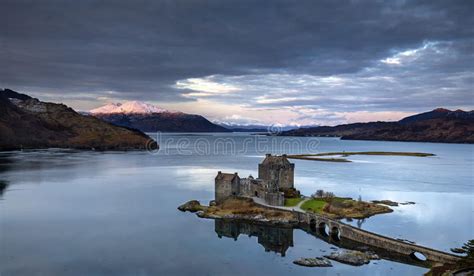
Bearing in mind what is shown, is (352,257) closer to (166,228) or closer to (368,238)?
(368,238)

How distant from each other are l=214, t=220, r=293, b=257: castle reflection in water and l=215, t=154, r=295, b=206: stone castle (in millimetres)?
8253

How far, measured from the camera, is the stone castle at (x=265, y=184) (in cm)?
7288

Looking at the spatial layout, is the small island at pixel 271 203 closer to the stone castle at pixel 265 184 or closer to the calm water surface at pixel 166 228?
the stone castle at pixel 265 184

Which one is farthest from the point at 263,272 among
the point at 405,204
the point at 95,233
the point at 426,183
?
the point at 426,183

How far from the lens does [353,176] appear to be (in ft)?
435

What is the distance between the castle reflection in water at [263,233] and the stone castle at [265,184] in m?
8.25

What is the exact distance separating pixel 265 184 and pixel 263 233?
15.8m

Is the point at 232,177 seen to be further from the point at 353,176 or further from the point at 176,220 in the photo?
the point at 353,176

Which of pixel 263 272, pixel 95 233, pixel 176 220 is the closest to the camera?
pixel 263 272

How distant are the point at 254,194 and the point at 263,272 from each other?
103 feet

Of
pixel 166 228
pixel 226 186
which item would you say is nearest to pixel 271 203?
pixel 226 186

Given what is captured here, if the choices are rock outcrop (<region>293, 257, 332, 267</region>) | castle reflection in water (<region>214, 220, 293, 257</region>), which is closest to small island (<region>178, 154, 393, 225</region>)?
castle reflection in water (<region>214, 220, 293, 257</region>)

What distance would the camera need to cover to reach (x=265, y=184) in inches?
3017

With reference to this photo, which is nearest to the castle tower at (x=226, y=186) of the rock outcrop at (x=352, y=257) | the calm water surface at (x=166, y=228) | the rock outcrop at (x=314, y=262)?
the calm water surface at (x=166, y=228)
